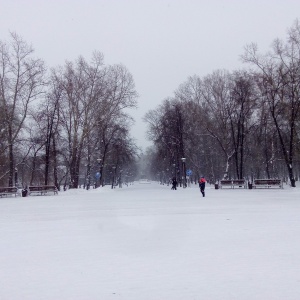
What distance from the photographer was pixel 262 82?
40469 mm

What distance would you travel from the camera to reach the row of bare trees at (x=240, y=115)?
39750mm

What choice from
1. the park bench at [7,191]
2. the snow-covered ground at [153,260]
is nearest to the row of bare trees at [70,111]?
the park bench at [7,191]

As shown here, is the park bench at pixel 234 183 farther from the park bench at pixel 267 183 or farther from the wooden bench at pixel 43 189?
the wooden bench at pixel 43 189

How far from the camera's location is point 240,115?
45906 mm

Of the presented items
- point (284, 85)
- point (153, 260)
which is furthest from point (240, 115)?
point (153, 260)

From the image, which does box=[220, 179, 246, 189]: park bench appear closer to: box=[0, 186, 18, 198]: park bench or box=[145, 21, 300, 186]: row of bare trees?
box=[145, 21, 300, 186]: row of bare trees

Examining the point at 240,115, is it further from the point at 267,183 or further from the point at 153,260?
the point at 153,260

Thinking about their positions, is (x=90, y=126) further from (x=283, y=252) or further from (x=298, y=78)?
(x=283, y=252)

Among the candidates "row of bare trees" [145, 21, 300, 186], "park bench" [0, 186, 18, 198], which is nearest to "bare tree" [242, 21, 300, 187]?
"row of bare trees" [145, 21, 300, 186]

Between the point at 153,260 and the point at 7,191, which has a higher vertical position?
the point at 7,191

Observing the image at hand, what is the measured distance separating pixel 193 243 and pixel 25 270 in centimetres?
398

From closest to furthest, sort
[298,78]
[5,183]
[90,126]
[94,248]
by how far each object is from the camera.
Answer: [94,248] → [298,78] → [90,126] → [5,183]

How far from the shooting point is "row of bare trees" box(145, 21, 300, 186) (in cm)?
3975

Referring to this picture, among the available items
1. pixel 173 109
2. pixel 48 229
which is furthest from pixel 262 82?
pixel 48 229
